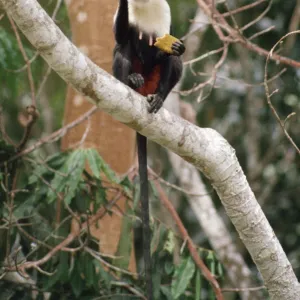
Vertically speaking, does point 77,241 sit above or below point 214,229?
below

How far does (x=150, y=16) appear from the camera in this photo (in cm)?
334

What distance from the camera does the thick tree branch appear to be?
7.35ft

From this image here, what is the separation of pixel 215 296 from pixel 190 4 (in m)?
3.28

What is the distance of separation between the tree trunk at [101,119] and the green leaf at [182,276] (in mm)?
468

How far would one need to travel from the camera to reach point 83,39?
4148 mm

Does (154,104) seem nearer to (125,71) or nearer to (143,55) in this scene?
(125,71)

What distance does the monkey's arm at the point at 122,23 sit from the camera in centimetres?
309

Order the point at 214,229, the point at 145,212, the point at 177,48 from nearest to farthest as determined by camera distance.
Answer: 1. the point at 177,48
2. the point at 145,212
3. the point at 214,229

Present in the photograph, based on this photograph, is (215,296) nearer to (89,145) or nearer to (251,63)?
(89,145)

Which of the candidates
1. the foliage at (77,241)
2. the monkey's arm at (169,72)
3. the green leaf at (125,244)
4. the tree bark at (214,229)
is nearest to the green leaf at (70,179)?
the foliage at (77,241)

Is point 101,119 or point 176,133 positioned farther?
point 101,119

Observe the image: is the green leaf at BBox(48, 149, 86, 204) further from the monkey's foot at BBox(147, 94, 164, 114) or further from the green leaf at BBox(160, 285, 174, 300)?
the monkey's foot at BBox(147, 94, 164, 114)

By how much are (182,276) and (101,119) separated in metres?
1.03

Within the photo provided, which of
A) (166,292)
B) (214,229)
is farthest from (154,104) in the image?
(214,229)
